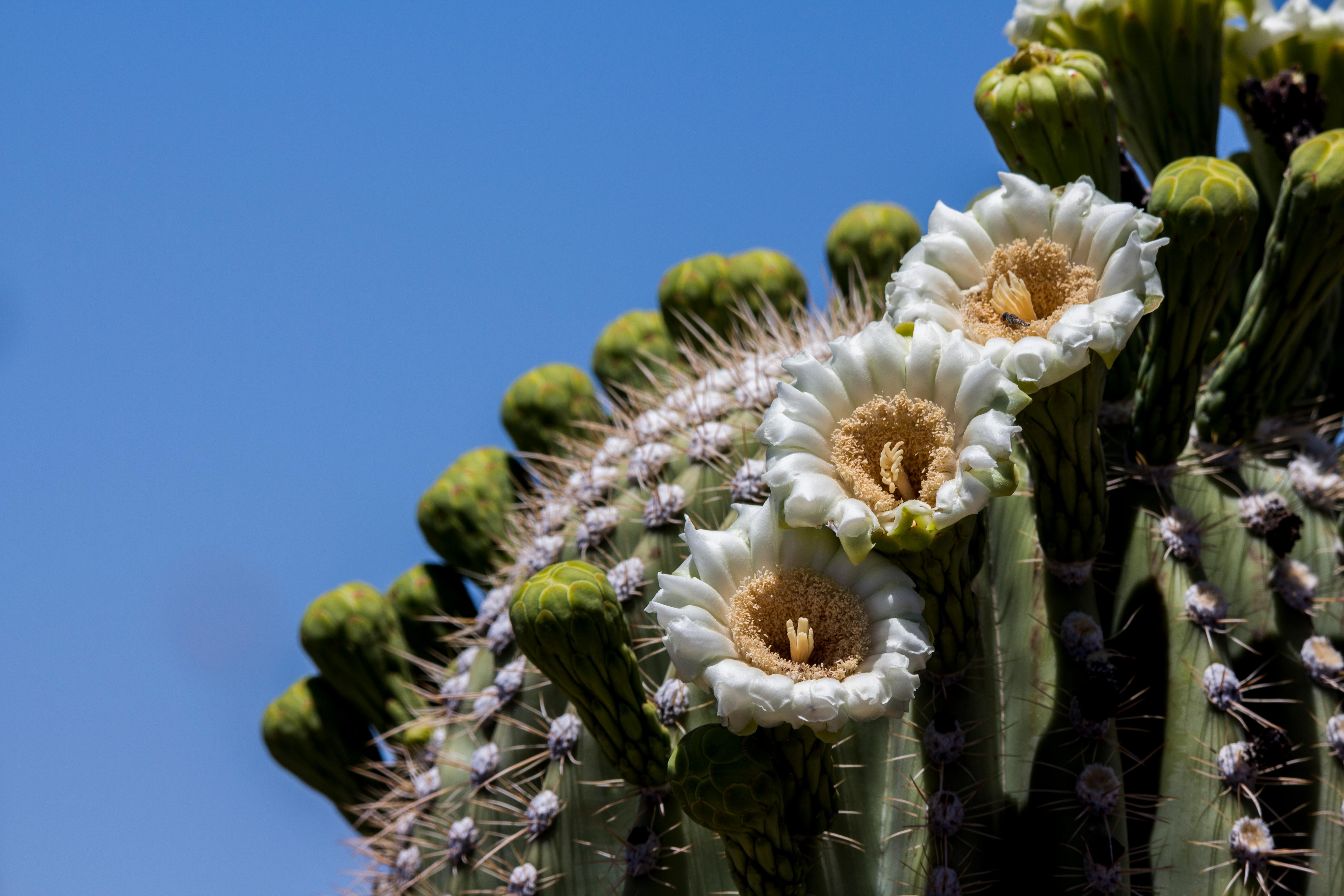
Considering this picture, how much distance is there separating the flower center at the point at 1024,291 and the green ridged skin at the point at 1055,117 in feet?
1.78

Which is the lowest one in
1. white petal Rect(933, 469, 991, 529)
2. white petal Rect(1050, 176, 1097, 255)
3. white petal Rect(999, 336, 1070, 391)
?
white petal Rect(933, 469, 991, 529)

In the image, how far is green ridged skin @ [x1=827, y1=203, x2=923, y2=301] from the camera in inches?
167

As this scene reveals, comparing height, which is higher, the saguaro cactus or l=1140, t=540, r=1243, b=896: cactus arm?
the saguaro cactus

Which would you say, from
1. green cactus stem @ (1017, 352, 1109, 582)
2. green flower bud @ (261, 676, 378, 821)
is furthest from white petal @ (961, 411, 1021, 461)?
green flower bud @ (261, 676, 378, 821)

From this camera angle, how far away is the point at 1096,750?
94.5 inches

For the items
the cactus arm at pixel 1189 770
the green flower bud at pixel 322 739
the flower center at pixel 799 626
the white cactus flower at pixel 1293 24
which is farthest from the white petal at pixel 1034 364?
the green flower bud at pixel 322 739

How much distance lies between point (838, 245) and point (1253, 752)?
2.39 m

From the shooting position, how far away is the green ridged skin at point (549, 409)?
13.6 feet

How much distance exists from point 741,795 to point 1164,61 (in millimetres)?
2440

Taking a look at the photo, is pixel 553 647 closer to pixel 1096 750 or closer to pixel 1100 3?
pixel 1096 750

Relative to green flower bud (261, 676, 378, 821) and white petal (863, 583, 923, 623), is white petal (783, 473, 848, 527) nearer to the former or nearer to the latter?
white petal (863, 583, 923, 623)

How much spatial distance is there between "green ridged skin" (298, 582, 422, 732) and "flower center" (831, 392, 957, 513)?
2.29 m

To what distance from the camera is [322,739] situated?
4.04 metres

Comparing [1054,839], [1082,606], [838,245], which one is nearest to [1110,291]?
[1082,606]
